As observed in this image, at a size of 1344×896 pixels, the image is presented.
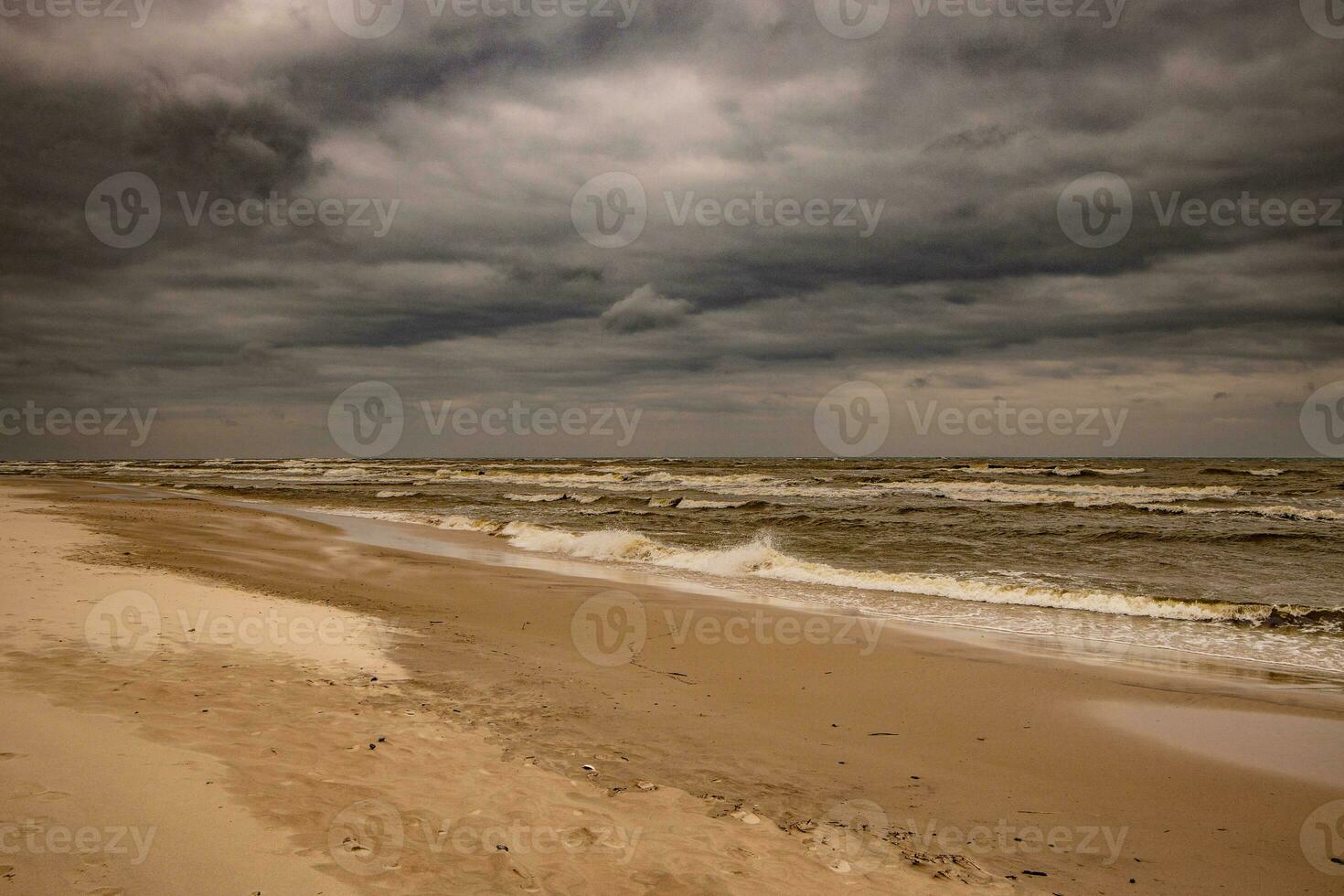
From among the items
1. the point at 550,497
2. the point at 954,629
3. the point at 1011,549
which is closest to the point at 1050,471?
the point at 550,497

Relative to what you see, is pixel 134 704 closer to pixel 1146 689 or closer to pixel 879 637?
pixel 879 637

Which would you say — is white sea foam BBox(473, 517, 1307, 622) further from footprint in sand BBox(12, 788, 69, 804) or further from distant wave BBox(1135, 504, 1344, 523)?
distant wave BBox(1135, 504, 1344, 523)

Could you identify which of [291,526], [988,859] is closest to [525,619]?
[988,859]

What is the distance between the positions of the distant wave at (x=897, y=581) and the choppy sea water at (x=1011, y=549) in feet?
0.16

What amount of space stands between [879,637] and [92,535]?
19584mm

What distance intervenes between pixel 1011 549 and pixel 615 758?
18.7 metres

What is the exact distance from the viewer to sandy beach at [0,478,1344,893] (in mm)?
4004

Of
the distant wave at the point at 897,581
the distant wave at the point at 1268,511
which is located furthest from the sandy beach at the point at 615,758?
the distant wave at the point at 1268,511

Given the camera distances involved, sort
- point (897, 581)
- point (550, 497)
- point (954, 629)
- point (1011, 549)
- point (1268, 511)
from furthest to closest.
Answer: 1. point (550, 497)
2. point (1268, 511)
3. point (1011, 549)
4. point (897, 581)
5. point (954, 629)

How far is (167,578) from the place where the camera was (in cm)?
1216

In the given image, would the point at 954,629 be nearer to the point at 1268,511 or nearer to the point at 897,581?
the point at 897,581

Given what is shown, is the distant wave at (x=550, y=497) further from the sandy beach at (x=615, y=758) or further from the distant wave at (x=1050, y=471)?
the distant wave at (x=1050, y=471)

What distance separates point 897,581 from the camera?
1642 centimetres

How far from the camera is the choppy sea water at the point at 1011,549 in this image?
12.5m
